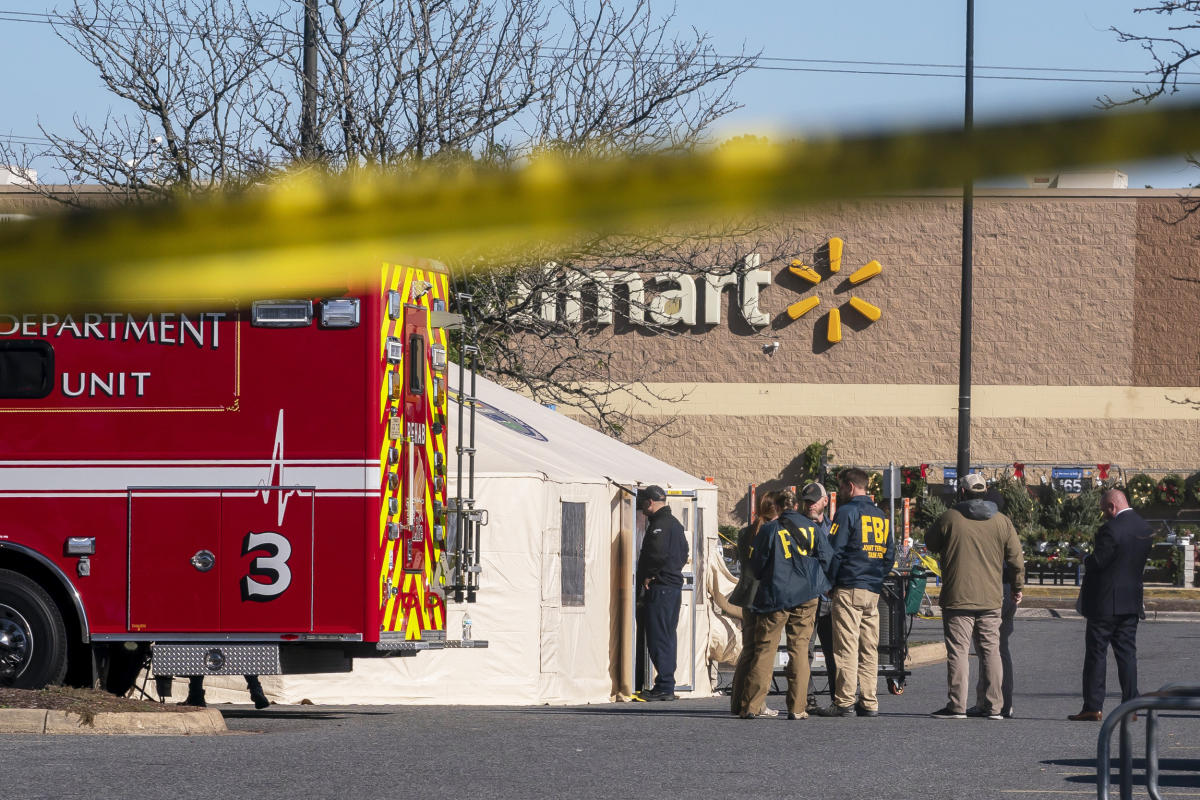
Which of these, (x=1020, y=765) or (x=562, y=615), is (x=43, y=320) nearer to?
(x=562, y=615)

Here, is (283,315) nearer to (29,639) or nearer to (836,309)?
(29,639)

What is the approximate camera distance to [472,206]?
1.17 meters

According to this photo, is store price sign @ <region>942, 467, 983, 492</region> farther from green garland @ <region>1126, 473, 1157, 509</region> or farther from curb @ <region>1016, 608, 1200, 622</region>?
curb @ <region>1016, 608, 1200, 622</region>

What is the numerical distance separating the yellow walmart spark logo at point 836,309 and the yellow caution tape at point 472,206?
138 feet

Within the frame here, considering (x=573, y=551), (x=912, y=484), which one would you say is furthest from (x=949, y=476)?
(x=573, y=551)

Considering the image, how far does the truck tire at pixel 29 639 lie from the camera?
10211 millimetres

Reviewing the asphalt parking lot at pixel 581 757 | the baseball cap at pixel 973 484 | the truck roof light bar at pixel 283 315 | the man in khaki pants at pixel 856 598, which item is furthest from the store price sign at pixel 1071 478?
the truck roof light bar at pixel 283 315

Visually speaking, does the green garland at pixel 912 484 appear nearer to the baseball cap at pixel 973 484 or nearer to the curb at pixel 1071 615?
the curb at pixel 1071 615

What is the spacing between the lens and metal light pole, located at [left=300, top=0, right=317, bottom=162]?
16844 mm

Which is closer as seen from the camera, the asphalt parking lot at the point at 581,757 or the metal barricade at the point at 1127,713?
the metal barricade at the point at 1127,713

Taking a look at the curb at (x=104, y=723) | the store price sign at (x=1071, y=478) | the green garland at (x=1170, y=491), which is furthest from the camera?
the store price sign at (x=1071, y=478)

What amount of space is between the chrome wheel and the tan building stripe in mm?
33341

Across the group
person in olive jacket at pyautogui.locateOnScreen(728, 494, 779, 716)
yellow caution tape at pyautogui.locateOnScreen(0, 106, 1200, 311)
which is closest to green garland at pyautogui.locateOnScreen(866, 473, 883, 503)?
person in olive jacket at pyautogui.locateOnScreen(728, 494, 779, 716)

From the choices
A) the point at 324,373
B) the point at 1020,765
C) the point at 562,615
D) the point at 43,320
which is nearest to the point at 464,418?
the point at 562,615
